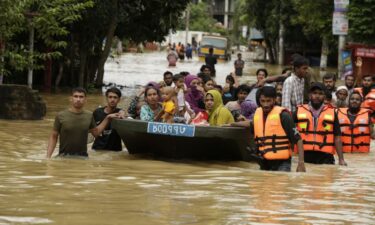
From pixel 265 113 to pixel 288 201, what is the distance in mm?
2381

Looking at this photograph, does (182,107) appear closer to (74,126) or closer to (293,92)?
(293,92)

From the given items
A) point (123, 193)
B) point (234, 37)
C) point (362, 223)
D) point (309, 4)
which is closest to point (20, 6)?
point (123, 193)

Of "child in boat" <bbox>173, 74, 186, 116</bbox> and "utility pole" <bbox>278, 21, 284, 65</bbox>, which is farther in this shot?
"utility pole" <bbox>278, 21, 284, 65</bbox>

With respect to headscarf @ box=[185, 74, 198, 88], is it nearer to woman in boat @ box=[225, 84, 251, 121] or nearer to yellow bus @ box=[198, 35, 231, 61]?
woman in boat @ box=[225, 84, 251, 121]

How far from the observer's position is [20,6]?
17.5 m

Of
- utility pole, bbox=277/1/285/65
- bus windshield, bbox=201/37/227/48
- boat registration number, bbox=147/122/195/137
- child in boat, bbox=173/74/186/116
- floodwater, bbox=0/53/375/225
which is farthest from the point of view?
bus windshield, bbox=201/37/227/48

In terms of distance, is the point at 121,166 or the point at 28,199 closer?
the point at 28,199

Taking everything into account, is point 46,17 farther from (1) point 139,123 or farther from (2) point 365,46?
(2) point 365,46

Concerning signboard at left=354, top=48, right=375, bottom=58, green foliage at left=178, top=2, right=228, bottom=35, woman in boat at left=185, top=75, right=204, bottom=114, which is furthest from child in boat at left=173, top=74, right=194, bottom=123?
green foliage at left=178, top=2, right=228, bottom=35

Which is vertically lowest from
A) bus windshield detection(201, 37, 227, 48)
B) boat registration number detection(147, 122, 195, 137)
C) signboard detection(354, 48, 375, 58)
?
boat registration number detection(147, 122, 195, 137)

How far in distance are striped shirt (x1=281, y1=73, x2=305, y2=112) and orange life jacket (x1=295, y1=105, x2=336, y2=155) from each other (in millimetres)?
1019

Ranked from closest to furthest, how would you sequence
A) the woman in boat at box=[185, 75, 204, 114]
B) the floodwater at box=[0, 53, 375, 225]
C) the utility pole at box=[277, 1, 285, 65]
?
the floodwater at box=[0, 53, 375, 225]
the woman in boat at box=[185, 75, 204, 114]
the utility pole at box=[277, 1, 285, 65]

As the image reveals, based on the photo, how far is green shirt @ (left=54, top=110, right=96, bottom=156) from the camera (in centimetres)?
1045

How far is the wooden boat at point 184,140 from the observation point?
11422mm
